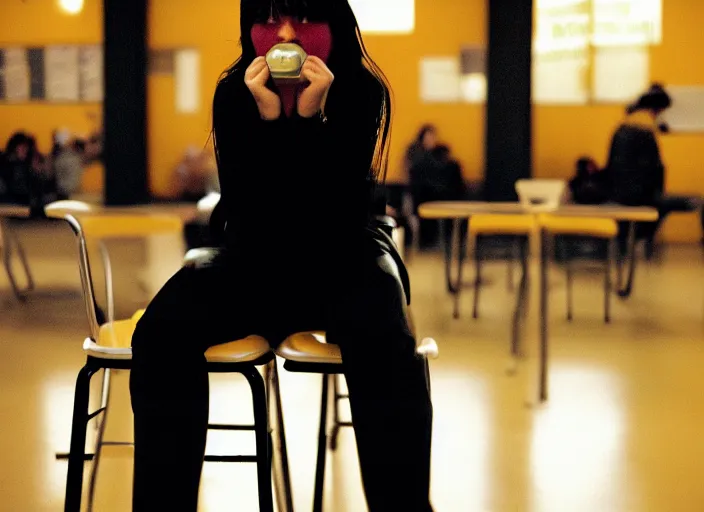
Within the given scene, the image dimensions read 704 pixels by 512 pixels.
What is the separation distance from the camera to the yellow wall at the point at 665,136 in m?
8.86

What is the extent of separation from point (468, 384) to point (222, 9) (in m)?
6.86

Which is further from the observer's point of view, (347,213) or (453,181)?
(453,181)

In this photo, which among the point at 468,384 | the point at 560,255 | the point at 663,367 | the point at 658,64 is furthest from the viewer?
the point at 658,64

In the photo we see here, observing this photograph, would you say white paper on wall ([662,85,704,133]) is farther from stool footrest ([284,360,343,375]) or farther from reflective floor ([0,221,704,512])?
stool footrest ([284,360,343,375])

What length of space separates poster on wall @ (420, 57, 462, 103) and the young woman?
758 centimetres

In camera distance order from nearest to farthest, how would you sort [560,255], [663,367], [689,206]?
1. [663,367]
2. [689,206]
3. [560,255]

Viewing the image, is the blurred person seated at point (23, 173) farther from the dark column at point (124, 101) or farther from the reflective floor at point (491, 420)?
the dark column at point (124, 101)

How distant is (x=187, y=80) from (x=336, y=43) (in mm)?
8079

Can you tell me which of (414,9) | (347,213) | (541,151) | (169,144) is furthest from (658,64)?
(347,213)

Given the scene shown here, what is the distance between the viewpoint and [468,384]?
343 centimetres

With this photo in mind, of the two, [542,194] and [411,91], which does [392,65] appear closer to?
[411,91]

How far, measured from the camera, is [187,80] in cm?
939

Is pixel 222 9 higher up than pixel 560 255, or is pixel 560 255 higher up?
pixel 222 9

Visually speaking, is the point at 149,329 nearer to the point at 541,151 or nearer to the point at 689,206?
the point at 689,206
